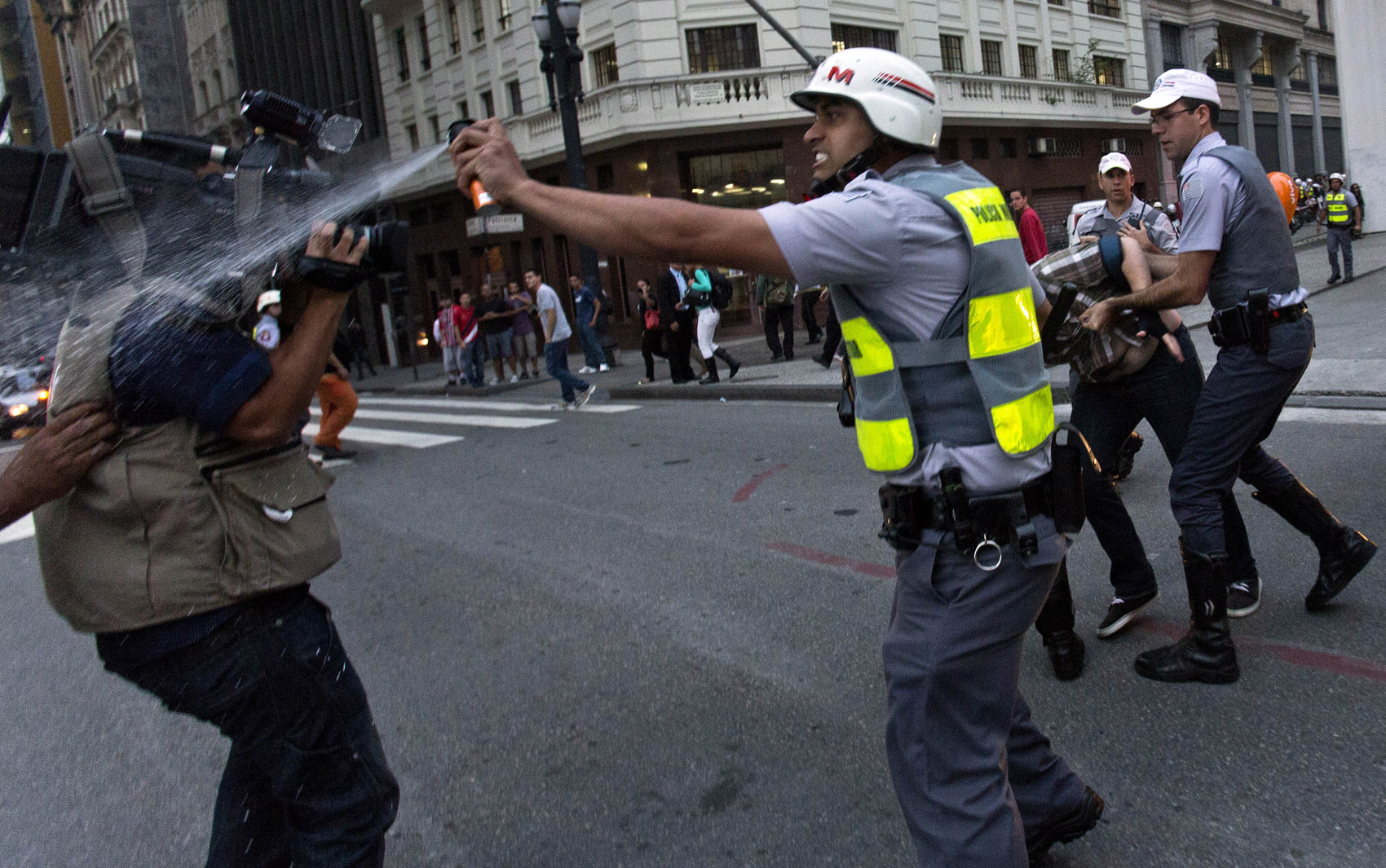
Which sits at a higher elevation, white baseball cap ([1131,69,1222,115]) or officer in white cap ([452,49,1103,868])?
white baseball cap ([1131,69,1222,115])

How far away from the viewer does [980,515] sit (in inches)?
80.4

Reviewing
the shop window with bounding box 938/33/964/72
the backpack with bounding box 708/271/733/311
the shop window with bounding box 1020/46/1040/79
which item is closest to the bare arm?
the backpack with bounding box 708/271/733/311

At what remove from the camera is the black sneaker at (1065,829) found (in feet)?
7.98

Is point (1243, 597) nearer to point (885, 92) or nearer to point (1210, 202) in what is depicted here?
point (1210, 202)

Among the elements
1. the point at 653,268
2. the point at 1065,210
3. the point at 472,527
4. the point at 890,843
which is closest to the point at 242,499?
the point at 890,843

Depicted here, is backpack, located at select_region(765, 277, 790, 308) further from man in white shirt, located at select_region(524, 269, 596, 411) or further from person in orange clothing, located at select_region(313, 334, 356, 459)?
person in orange clothing, located at select_region(313, 334, 356, 459)

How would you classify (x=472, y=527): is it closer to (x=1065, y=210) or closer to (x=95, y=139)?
(x=95, y=139)

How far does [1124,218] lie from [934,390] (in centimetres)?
261

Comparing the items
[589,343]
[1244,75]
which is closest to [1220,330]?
[589,343]

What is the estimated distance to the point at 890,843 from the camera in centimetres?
268

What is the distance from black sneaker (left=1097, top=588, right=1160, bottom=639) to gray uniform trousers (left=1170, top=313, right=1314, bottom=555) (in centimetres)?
45

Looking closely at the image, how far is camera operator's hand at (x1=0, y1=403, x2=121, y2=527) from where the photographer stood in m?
1.92

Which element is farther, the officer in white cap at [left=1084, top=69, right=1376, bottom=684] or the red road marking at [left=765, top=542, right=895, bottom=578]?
the red road marking at [left=765, top=542, right=895, bottom=578]

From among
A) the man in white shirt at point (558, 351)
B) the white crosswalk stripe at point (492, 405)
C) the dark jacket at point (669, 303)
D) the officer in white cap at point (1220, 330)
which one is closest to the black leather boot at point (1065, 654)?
the officer in white cap at point (1220, 330)
